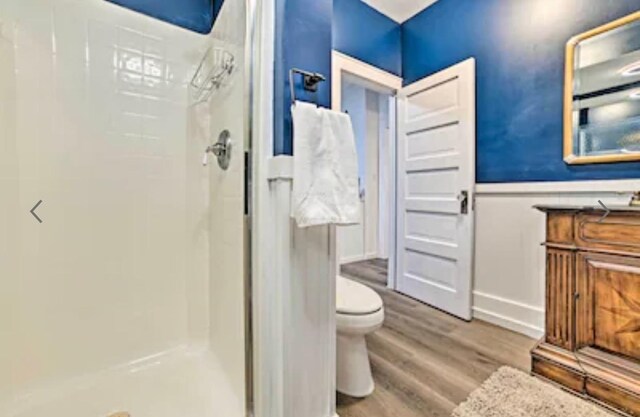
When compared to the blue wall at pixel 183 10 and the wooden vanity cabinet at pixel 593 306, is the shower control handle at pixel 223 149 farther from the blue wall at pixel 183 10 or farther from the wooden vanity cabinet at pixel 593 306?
the wooden vanity cabinet at pixel 593 306

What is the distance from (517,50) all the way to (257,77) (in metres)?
2.00

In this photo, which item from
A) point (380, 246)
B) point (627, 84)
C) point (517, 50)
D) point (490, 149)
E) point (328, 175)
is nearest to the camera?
point (328, 175)

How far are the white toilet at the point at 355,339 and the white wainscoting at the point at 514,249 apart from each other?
1.25 m

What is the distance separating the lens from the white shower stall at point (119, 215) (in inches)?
53.6

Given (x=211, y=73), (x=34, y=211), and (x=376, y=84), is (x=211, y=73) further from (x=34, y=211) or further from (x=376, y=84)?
(x=376, y=84)

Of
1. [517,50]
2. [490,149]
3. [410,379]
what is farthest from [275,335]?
[517,50]

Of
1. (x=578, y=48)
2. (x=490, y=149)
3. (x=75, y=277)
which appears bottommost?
(x=75, y=277)

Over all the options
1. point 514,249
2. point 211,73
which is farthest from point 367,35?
point 514,249

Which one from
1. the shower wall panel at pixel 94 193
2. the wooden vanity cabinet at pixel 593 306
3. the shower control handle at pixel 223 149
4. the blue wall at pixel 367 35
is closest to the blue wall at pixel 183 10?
the shower wall panel at pixel 94 193

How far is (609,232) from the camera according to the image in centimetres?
142

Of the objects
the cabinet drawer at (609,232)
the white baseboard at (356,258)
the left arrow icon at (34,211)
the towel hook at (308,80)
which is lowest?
the white baseboard at (356,258)

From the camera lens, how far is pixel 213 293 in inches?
67.7

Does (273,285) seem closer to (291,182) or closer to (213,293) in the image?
(291,182)

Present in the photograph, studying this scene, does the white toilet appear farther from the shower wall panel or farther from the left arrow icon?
the left arrow icon
